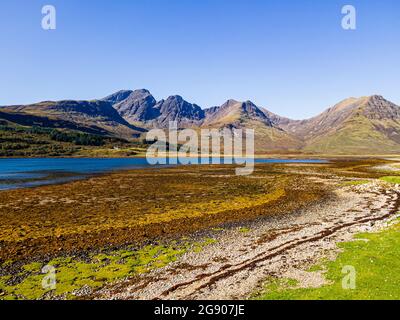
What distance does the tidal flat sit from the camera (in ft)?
83.9

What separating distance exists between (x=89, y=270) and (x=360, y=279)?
22349mm

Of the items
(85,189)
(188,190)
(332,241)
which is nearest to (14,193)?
(85,189)

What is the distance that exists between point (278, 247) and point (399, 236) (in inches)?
494

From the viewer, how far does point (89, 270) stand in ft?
86.3

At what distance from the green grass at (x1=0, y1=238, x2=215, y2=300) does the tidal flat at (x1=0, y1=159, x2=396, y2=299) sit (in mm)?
78
